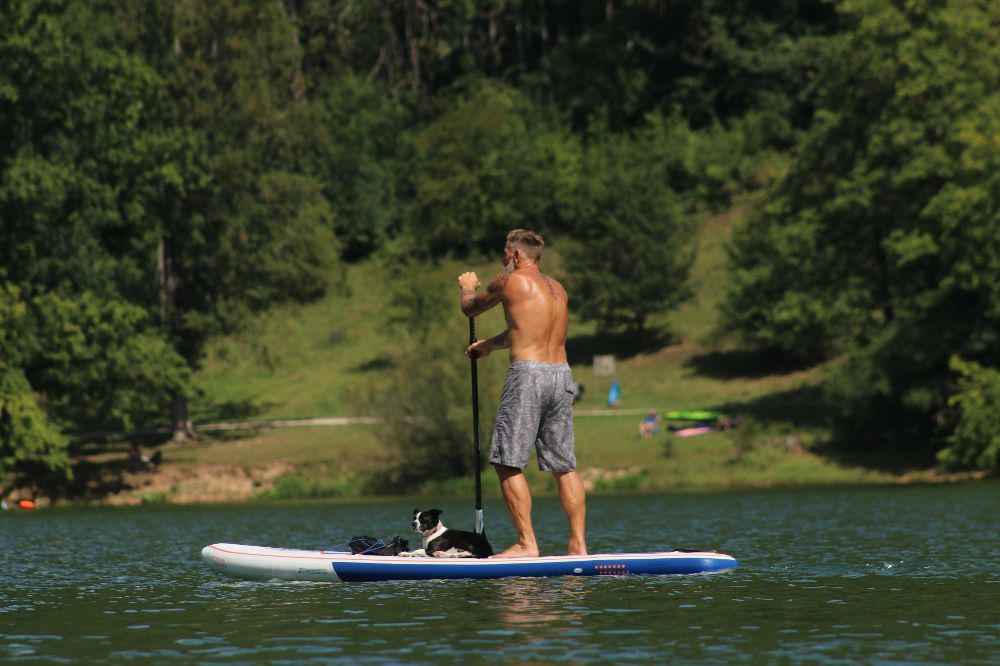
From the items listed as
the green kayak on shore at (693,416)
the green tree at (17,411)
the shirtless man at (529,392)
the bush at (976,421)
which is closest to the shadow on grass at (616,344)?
the green kayak on shore at (693,416)

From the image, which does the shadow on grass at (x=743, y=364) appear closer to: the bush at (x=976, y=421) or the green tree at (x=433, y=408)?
the green tree at (x=433, y=408)

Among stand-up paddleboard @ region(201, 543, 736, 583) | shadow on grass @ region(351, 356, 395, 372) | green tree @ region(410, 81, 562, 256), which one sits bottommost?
stand-up paddleboard @ region(201, 543, 736, 583)

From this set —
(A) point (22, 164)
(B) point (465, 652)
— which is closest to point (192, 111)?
(A) point (22, 164)

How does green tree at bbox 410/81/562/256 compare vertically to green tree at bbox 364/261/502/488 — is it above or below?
above

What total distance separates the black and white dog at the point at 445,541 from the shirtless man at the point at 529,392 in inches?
11.7

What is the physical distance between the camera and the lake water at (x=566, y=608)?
12500 millimetres

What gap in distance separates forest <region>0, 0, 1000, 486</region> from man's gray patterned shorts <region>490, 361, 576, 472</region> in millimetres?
28183

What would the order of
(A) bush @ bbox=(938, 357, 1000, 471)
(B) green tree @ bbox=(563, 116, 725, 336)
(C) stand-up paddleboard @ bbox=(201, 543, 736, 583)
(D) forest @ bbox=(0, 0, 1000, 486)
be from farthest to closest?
(B) green tree @ bbox=(563, 116, 725, 336) < (D) forest @ bbox=(0, 0, 1000, 486) < (A) bush @ bbox=(938, 357, 1000, 471) < (C) stand-up paddleboard @ bbox=(201, 543, 736, 583)

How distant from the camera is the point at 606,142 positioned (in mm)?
95000

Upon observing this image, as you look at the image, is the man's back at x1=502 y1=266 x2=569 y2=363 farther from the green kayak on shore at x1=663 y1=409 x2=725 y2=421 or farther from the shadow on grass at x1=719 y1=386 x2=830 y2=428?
the green kayak on shore at x1=663 y1=409 x2=725 y2=421

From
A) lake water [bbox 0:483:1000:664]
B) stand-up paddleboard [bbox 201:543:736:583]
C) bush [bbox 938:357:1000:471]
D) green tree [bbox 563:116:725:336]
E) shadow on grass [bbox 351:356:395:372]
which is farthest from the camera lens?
shadow on grass [bbox 351:356:395:372]

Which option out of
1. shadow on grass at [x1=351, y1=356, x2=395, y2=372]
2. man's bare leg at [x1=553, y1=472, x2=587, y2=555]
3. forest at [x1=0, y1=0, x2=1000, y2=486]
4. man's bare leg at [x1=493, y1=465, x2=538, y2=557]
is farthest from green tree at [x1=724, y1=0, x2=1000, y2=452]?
man's bare leg at [x1=493, y1=465, x2=538, y2=557]

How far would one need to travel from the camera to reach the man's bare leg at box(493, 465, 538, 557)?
58.1ft

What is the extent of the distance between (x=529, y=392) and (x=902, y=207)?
117ft
